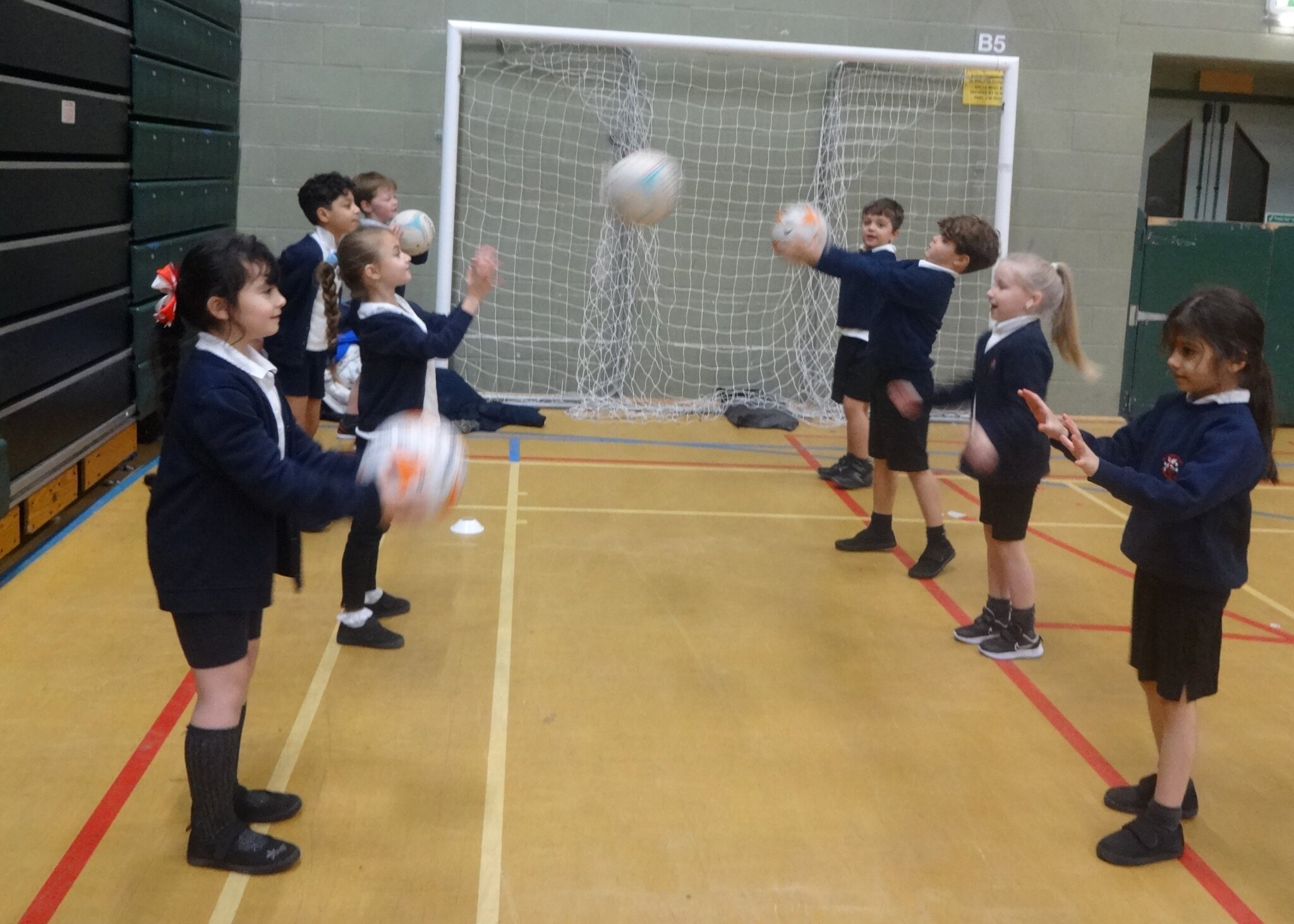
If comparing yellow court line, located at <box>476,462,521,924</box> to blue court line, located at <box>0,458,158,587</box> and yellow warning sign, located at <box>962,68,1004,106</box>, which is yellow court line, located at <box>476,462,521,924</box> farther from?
yellow warning sign, located at <box>962,68,1004,106</box>

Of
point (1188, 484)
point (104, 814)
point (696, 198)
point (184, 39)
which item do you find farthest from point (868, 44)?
point (104, 814)

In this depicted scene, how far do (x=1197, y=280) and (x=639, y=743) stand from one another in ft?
25.7

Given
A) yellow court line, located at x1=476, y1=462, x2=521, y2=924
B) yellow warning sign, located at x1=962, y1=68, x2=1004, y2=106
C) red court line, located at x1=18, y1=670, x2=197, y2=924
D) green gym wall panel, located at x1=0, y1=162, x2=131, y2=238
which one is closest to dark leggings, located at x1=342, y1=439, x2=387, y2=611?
yellow court line, located at x1=476, y1=462, x2=521, y2=924

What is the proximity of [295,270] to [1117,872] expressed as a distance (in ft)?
14.2

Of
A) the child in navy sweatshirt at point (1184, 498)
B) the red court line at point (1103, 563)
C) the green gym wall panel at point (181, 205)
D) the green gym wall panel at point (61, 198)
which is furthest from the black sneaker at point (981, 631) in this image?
the green gym wall panel at point (181, 205)

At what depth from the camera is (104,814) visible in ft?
10.6

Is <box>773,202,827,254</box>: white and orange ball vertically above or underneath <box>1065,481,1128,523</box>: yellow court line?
above

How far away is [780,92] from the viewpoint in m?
9.39

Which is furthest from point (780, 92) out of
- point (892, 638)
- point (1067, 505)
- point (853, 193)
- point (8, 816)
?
point (8, 816)

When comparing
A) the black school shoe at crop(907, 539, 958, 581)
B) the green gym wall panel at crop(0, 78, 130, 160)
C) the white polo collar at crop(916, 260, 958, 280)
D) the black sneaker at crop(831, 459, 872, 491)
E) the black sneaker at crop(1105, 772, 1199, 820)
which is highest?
the green gym wall panel at crop(0, 78, 130, 160)

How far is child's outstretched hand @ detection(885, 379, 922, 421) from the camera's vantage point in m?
5.08

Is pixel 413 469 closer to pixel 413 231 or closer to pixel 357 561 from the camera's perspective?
pixel 357 561

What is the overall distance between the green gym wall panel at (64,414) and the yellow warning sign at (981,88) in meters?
6.25

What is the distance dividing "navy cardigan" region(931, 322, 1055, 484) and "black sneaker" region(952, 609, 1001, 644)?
66 centimetres
